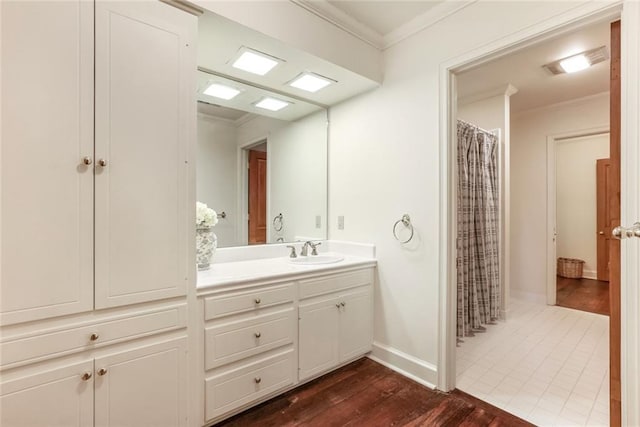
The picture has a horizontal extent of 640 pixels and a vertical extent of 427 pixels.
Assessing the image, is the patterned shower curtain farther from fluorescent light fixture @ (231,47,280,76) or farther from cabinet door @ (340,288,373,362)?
fluorescent light fixture @ (231,47,280,76)

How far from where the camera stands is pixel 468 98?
3.59 meters

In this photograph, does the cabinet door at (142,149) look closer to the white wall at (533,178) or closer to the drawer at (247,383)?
the drawer at (247,383)

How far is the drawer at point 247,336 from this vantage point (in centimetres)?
162

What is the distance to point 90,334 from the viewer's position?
1.27 metres

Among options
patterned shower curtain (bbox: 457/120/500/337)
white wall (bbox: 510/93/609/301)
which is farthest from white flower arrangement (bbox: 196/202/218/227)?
white wall (bbox: 510/93/609/301)

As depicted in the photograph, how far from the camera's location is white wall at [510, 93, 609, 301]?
12.3 feet

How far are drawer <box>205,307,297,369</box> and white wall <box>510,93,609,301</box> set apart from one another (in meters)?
3.51

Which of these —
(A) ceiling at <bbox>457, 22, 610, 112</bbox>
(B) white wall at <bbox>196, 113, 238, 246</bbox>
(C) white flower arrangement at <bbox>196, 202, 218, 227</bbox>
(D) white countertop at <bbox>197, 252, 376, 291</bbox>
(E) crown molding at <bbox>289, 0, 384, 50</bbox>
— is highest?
(A) ceiling at <bbox>457, 22, 610, 112</bbox>

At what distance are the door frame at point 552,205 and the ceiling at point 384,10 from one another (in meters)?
2.99

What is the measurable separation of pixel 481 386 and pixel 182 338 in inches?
77.6

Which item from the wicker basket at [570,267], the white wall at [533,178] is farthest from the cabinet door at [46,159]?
the wicker basket at [570,267]

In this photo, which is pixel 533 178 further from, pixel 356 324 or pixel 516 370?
pixel 356 324

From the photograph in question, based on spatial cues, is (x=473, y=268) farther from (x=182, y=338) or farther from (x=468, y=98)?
(x=182, y=338)

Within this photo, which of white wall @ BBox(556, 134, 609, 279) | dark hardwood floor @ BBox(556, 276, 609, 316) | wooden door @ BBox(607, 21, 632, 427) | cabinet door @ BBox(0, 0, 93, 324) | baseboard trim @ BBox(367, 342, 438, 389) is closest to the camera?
cabinet door @ BBox(0, 0, 93, 324)
